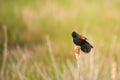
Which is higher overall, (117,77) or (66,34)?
(117,77)

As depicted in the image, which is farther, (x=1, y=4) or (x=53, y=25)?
(x=1, y=4)

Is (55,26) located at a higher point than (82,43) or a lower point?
lower

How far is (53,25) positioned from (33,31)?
26cm

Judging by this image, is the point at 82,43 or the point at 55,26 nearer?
the point at 82,43

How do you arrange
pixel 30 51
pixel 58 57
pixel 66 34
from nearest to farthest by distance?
pixel 58 57 → pixel 30 51 → pixel 66 34

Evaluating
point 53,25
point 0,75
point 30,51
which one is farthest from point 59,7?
point 0,75

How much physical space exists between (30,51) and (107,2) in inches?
69.5

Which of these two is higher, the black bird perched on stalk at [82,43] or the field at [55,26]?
the black bird perched on stalk at [82,43]

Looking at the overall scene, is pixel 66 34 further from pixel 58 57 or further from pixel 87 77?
pixel 87 77

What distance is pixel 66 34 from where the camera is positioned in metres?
5.75

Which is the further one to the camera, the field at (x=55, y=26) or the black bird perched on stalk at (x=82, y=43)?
the field at (x=55, y=26)

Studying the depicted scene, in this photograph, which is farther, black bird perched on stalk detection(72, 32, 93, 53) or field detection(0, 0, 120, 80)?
field detection(0, 0, 120, 80)

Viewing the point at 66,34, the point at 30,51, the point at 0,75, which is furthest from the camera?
the point at 66,34

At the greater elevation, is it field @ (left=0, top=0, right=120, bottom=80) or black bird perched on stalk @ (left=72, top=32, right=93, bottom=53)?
black bird perched on stalk @ (left=72, top=32, right=93, bottom=53)
